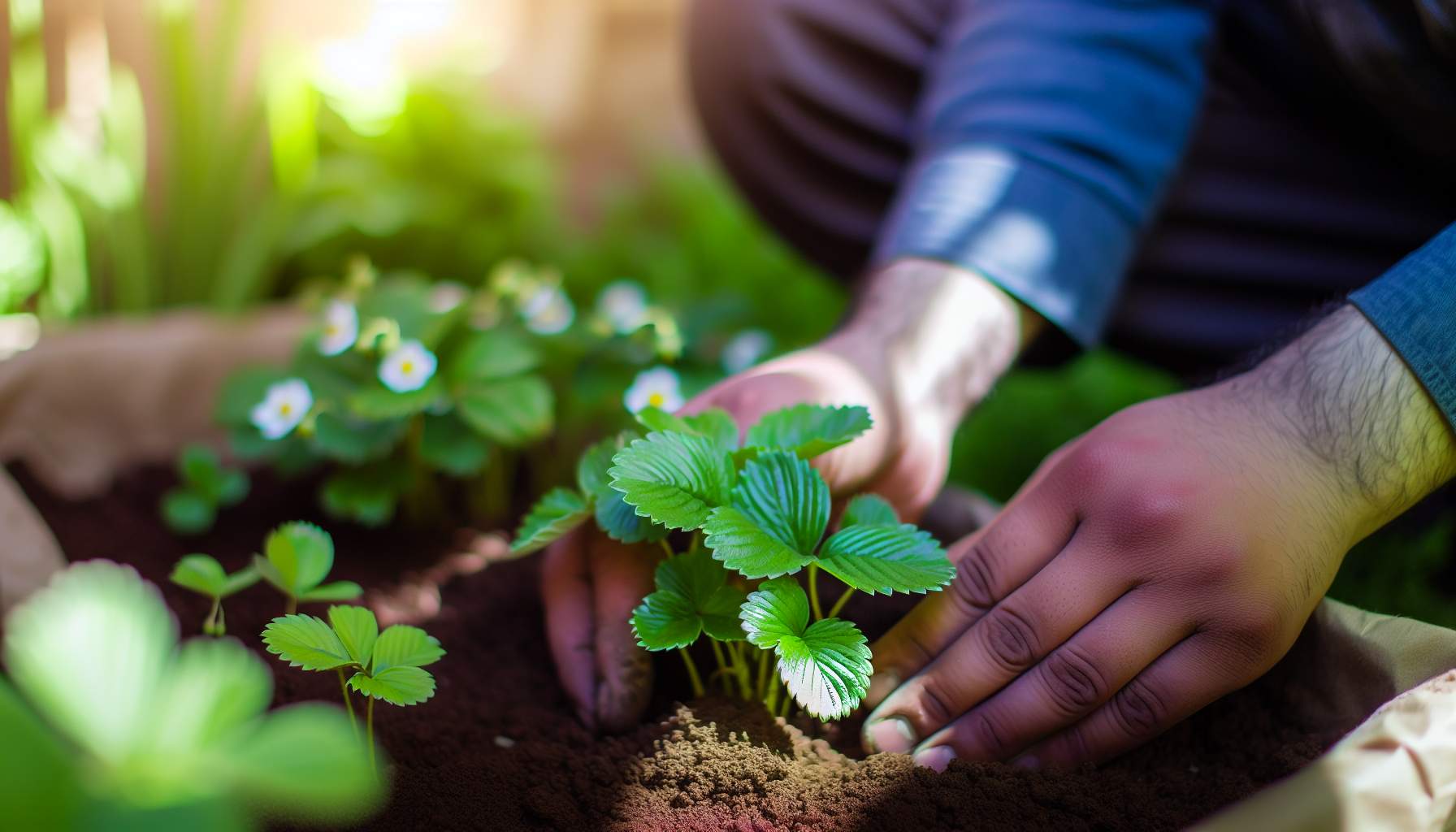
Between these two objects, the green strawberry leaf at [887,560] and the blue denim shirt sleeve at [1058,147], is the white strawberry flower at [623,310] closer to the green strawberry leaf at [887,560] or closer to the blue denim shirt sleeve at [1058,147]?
the blue denim shirt sleeve at [1058,147]

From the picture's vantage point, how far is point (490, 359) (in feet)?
3.90

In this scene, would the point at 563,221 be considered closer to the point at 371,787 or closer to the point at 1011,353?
the point at 1011,353

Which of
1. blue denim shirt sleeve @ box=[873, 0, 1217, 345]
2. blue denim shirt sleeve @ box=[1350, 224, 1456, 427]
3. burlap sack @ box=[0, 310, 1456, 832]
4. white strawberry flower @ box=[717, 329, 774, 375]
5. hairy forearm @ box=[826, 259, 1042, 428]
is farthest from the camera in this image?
white strawberry flower @ box=[717, 329, 774, 375]

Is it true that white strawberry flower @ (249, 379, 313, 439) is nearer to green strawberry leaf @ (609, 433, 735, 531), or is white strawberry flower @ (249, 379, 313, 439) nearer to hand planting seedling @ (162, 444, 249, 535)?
hand planting seedling @ (162, 444, 249, 535)

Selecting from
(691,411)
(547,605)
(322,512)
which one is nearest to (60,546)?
(322,512)

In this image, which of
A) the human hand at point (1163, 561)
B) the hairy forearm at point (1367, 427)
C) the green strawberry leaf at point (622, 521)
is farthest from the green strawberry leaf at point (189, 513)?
the hairy forearm at point (1367, 427)

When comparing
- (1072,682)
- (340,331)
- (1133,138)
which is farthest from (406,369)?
(1133,138)

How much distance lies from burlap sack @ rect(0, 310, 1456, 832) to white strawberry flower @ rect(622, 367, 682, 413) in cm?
38

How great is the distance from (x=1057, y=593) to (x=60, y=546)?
45.0 inches

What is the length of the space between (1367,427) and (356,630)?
822mm

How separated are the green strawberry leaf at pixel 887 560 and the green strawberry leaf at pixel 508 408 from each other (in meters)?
0.50

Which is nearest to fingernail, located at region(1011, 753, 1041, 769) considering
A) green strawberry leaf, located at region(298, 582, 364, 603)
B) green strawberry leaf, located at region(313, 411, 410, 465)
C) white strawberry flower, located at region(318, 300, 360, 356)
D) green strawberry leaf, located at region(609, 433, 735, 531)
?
green strawberry leaf, located at region(609, 433, 735, 531)

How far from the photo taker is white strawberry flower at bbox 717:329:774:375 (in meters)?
1.48

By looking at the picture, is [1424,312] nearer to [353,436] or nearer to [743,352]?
[743,352]
